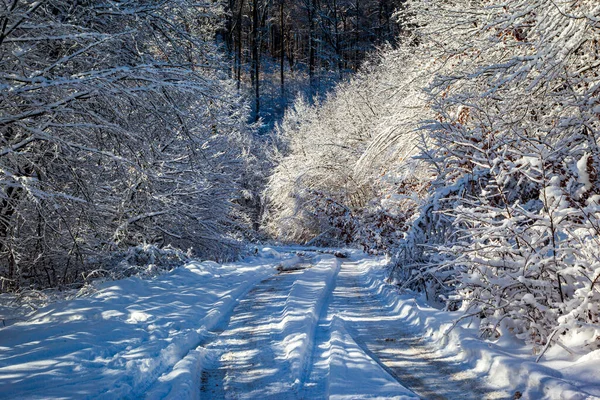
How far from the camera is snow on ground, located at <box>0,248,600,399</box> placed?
420cm

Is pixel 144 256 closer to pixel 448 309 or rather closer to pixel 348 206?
pixel 448 309

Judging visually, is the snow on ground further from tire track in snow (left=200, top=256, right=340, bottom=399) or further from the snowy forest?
the snowy forest

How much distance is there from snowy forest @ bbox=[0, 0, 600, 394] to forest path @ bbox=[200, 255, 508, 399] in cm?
93

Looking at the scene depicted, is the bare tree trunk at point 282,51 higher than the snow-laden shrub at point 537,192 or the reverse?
higher

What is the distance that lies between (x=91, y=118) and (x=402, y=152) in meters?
8.00

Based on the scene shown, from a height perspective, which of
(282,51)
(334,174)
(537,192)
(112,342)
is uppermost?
(282,51)

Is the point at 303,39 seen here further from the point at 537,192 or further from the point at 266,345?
the point at 266,345

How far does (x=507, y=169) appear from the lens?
671 cm

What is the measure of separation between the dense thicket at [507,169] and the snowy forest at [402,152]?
0.03 m

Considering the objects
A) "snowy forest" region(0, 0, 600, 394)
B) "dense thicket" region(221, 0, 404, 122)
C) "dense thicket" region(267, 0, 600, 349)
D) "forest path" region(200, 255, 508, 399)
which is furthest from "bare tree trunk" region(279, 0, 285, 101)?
"forest path" region(200, 255, 508, 399)

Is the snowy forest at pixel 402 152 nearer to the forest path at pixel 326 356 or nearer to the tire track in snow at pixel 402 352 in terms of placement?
the tire track in snow at pixel 402 352

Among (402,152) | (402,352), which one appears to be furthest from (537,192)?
(402,152)

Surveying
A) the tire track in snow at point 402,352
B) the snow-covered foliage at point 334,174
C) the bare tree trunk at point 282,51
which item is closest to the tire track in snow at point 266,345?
the tire track in snow at point 402,352

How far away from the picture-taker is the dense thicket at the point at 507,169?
15.9 ft
